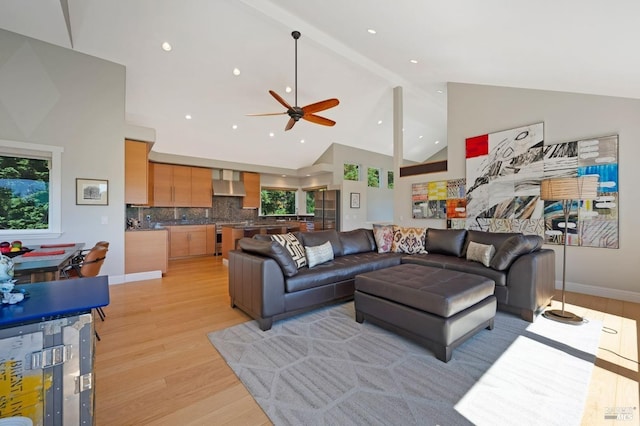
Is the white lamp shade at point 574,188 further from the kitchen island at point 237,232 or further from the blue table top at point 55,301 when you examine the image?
the kitchen island at point 237,232

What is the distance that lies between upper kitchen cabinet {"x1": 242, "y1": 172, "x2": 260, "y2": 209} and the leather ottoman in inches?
245

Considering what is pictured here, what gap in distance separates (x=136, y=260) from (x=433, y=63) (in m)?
6.21

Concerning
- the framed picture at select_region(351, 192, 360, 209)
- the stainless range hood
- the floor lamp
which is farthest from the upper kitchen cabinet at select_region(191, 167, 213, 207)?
the floor lamp

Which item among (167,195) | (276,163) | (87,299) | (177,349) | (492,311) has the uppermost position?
(276,163)

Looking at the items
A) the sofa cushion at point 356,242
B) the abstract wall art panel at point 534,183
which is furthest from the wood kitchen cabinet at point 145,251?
the abstract wall art panel at point 534,183

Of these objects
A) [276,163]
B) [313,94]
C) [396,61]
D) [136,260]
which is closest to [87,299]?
[136,260]

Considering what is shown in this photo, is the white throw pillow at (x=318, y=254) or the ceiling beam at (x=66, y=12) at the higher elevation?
the ceiling beam at (x=66, y=12)

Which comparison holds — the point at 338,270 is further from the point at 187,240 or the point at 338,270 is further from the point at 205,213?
the point at 205,213

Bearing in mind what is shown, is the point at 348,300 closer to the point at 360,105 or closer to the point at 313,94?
the point at 313,94

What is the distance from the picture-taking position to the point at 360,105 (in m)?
6.77

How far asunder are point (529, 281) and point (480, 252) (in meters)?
0.68

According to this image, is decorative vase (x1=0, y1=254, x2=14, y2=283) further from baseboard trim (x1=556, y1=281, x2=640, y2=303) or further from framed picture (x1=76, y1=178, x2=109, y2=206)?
baseboard trim (x1=556, y1=281, x2=640, y2=303)

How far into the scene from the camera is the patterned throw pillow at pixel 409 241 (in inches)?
175

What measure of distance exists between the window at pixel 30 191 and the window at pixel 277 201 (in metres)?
5.40
